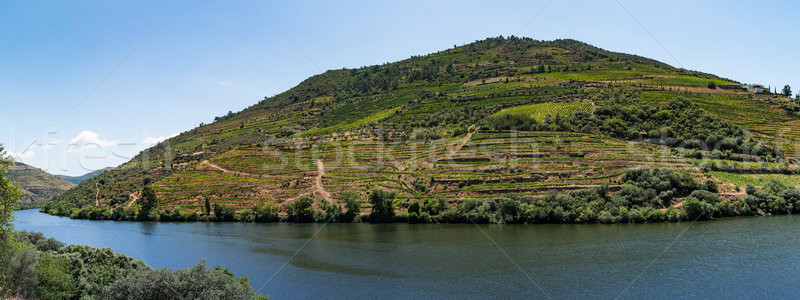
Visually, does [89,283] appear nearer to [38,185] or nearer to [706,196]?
[706,196]

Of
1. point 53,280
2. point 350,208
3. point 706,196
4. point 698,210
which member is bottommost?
point 53,280

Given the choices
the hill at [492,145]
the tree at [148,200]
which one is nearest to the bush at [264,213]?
the hill at [492,145]

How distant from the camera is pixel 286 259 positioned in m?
42.1

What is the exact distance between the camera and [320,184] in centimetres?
7394

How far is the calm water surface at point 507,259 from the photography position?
3044 cm

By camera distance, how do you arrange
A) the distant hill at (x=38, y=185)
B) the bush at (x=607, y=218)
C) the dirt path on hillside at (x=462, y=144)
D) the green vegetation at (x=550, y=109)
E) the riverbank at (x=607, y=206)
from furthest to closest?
the distant hill at (x=38, y=185) → the green vegetation at (x=550, y=109) → the dirt path on hillside at (x=462, y=144) → the riverbank at (x=607, y=206) → the bush at (x=607, y=218)

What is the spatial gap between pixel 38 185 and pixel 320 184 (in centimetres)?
14568

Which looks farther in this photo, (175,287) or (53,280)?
(53,280)

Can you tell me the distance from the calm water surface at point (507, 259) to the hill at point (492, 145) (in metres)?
11.6

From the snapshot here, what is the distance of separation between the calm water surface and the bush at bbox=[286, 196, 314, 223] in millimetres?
7781

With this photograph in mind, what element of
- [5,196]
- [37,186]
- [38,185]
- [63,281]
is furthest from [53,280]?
[38,185]

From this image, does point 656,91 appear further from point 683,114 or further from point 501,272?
point 501,272

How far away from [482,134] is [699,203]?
36.4 metres

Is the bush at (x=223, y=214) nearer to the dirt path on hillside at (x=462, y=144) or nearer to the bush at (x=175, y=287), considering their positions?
the dirt path on hillside at (x=462, y=144)
